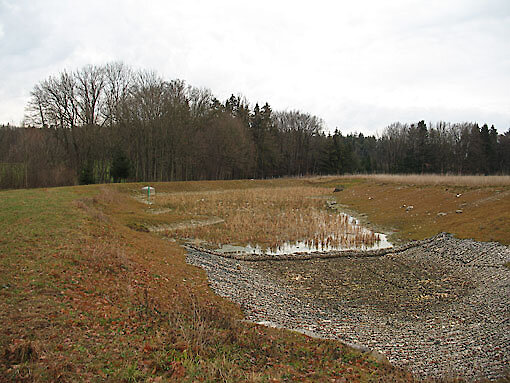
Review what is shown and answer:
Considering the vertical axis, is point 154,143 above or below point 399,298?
above

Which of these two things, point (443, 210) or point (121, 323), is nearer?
point (121, 323)

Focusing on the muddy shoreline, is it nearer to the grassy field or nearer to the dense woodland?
the grassy field

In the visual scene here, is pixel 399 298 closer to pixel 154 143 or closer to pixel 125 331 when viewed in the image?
pixel 125 331

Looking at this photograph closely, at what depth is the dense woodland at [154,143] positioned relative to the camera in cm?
4366

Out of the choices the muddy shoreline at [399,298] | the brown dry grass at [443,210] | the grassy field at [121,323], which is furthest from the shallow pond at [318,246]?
the grassy field at [121,323]

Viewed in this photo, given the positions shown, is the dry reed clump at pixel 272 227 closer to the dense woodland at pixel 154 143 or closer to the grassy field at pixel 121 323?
the grassy field at pixel 121 323

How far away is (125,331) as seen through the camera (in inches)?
262

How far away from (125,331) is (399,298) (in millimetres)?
8263

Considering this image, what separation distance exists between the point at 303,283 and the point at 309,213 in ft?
53.4

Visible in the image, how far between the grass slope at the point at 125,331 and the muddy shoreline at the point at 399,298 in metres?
1.07

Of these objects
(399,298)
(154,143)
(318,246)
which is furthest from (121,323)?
(154,143)

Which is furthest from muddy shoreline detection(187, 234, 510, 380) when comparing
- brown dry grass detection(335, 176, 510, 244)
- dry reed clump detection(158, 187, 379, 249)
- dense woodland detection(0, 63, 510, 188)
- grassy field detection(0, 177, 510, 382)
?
dense woodland detection(0, 63, 510, 188)

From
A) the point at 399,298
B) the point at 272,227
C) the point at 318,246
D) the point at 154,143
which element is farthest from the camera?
the point at 154,143

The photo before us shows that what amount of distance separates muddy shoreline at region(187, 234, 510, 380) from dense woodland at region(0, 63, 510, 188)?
31560mm
